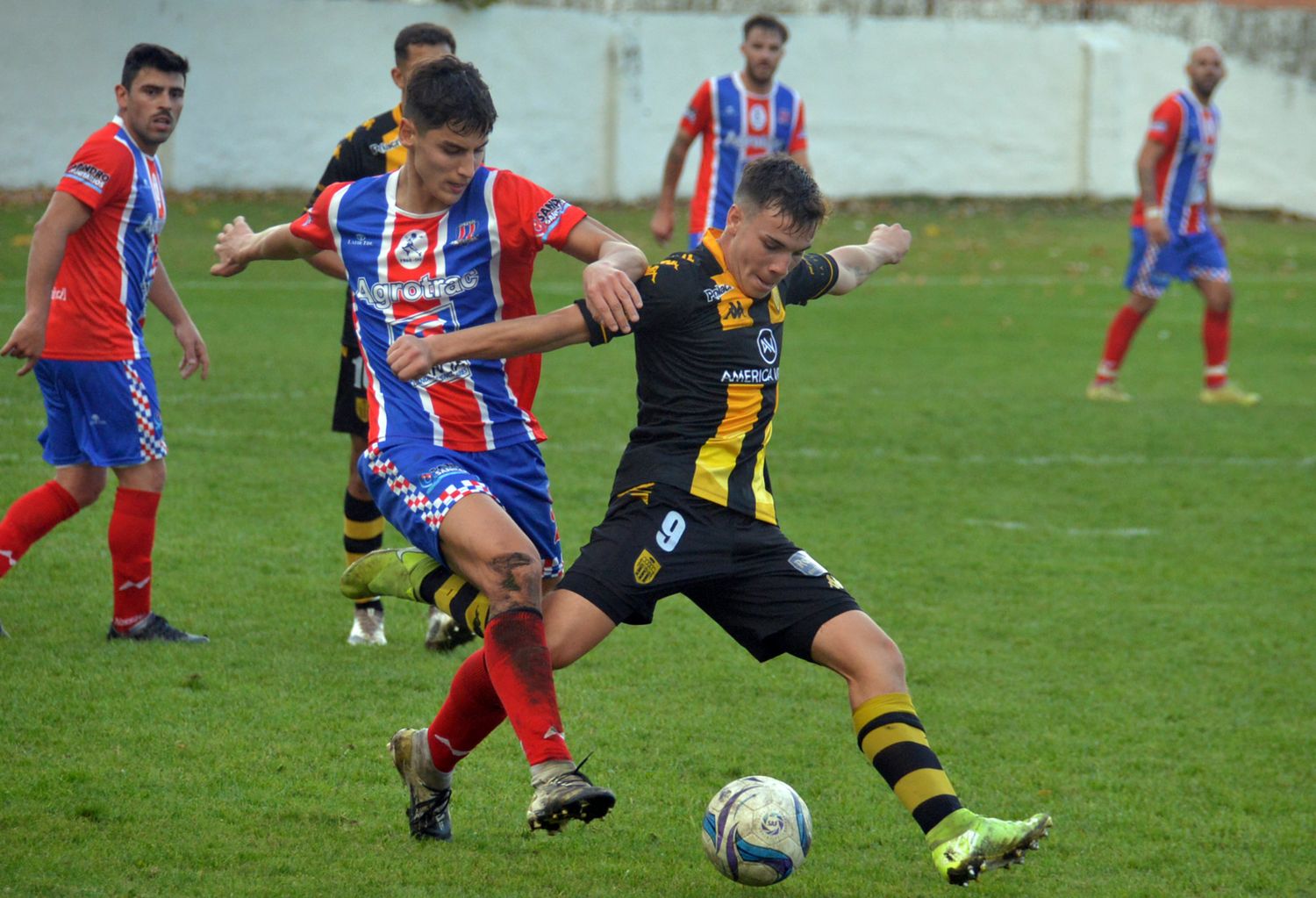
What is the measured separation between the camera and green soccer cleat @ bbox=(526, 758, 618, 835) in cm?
346

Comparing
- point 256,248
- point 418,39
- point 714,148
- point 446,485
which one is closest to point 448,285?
point 446,485

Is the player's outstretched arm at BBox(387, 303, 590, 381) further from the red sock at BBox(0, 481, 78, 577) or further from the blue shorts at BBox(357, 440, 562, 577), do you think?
the red sock at BBox(0, 481, 78, 577)

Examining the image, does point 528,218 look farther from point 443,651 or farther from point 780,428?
point 780,428

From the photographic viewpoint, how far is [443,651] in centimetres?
580

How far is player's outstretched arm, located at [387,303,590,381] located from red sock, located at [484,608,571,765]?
0.65m

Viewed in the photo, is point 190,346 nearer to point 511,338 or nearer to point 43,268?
point 43,268

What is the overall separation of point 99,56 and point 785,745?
18769 mm

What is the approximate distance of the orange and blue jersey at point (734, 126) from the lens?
10.4 meters

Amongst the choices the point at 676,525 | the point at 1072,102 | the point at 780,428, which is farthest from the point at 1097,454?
the point at 1072,102

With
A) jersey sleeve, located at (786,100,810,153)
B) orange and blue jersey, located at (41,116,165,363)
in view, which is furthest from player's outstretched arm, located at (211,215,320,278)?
jersey sleeve, located at (786,100,810,153)

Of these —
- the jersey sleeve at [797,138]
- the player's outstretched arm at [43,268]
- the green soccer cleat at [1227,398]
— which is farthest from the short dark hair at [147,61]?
the green soccer cleat at [1227,398]

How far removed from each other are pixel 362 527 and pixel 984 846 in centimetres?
318

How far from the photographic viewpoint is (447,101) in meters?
4.04

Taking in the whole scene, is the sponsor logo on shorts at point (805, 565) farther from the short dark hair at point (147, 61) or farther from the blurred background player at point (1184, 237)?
the blurred background player at point (1184, 237)
